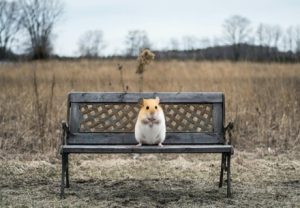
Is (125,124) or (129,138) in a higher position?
(125,124)

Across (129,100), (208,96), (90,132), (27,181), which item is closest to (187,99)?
(208,96)

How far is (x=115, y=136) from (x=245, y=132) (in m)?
3.51

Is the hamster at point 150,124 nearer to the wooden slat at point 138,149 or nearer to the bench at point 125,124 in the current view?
the wooden slat at point 138,149

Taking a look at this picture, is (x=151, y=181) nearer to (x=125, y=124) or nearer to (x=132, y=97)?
(x=125, y=124)

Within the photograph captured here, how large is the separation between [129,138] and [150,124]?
57 cm

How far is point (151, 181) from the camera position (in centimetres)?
589

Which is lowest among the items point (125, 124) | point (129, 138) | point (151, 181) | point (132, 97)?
point (151, 181)

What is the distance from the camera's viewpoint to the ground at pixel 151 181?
16.5ft

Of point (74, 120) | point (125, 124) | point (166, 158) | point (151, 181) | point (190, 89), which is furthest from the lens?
point (190, 89)

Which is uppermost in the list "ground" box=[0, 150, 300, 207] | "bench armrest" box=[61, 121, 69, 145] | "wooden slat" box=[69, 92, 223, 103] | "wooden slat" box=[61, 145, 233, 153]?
"wooden slat" box=[69, 92, 223, 103]

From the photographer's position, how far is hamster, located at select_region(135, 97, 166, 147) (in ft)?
16.5

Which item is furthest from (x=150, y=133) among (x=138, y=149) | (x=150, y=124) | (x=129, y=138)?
(x=129, y=138)

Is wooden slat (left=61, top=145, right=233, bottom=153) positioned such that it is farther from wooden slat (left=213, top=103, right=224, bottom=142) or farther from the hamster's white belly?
wooden slat (left=213, top=103, right=224, bottom=142)

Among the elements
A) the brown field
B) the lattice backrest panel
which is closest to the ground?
the brown field
